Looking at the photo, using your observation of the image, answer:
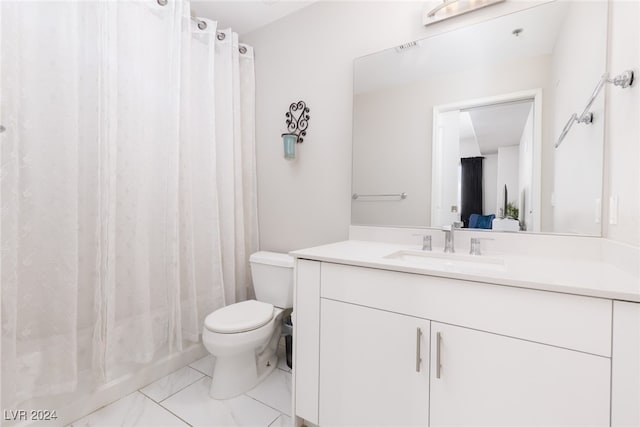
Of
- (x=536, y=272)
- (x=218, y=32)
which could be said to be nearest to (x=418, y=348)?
(x=536, y=272)

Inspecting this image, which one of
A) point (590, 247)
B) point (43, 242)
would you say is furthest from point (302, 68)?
point (590, 247)

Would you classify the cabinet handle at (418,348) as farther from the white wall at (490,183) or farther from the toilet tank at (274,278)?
the toilet tank at (274,278)

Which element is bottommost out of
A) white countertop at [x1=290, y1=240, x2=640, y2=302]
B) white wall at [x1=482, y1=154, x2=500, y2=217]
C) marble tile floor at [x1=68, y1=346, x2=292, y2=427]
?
marble tile floor at [x1=68, y1=346, x2=292, y2=427]

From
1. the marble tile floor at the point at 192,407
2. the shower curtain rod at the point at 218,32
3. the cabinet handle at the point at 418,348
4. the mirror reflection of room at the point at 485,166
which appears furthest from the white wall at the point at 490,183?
the shower curtain rod at the point at 218,32

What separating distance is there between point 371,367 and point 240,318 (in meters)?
0.82

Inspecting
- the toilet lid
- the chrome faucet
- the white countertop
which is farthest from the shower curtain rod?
the chrome faucet

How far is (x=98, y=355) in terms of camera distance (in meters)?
1.44

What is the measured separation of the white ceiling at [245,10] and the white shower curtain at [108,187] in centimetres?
20

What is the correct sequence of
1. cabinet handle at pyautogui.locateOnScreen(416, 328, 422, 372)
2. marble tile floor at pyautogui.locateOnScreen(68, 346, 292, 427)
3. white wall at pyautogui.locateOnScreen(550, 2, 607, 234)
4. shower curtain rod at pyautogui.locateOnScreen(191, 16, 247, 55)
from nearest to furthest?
1. cabinet handle at pyautogui.locateOnScreen(416, 328, 422, 372)
2. white wall at pyautogui.locateOnScreen(550, 2, 607, 234)
3. marble tile floor at pyautogui.locateOnScreen(68, 346, 292, 427)
4. shower curtain rod at pyautogui.locateOnScreen(191, 16, 247, 55)

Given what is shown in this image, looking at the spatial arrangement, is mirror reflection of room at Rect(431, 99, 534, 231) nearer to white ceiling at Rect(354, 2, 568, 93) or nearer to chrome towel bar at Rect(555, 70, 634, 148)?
chrome towel bar at Rect(555, 70, 634, 148)

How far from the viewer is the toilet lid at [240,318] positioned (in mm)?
1537

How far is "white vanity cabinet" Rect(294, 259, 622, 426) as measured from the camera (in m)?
0.81

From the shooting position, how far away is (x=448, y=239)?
146cm

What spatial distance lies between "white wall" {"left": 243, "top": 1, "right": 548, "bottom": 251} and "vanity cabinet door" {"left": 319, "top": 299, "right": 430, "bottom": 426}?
789mm
